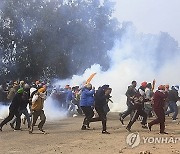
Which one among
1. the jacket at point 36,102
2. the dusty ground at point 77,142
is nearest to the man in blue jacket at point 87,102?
the dusty ground at point 77,142

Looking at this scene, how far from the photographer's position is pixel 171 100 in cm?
1681

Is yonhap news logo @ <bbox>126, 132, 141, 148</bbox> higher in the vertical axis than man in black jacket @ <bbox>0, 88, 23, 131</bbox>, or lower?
lower

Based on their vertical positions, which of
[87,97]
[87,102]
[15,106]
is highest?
[87,97]

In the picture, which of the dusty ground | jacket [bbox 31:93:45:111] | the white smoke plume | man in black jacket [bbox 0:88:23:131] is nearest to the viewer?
the dusty ground

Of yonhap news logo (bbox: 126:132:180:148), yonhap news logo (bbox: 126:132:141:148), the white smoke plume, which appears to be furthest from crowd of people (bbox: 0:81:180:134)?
the white smoke plume

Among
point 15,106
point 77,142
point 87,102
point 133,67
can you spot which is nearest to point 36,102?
point 15,106

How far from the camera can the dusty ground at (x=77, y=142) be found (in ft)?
→ 30.9

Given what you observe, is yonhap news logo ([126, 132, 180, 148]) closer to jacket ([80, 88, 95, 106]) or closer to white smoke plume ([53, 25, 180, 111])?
jacket ([80, 88, 95, 106])

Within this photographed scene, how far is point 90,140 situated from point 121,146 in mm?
1318

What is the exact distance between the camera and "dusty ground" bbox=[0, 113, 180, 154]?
9.43m

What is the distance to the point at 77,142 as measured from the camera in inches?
420

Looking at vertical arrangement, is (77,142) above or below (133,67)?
below

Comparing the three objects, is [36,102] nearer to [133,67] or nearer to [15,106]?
[15,106]

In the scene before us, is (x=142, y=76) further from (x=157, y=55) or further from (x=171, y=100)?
(x=171, y=100)
